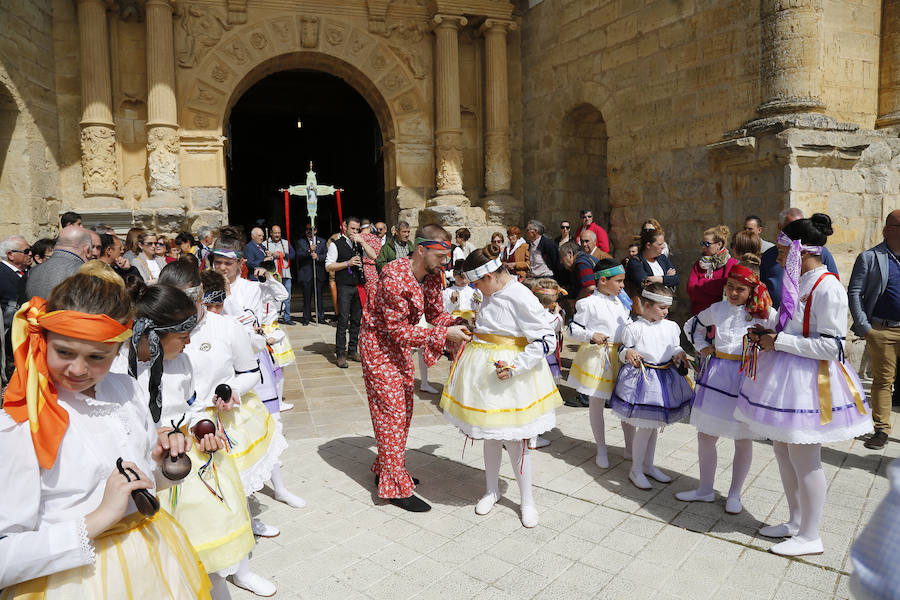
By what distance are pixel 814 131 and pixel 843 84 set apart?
3.72 feet

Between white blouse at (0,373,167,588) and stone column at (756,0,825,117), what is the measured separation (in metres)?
8.28

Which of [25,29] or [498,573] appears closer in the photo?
[498,573]

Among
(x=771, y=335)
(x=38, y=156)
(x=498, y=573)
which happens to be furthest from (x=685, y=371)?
(x=38, y=156)

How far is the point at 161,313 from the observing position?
7.51ft

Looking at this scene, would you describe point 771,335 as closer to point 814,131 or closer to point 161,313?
point 161,313

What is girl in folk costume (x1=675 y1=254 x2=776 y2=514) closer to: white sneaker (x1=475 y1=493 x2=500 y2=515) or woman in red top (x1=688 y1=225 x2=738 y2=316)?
white sneaker (x1=475 y1=493 x2=500 y2=515)

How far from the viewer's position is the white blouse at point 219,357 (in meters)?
2.80

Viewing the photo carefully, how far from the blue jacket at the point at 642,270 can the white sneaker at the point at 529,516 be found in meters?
3.46

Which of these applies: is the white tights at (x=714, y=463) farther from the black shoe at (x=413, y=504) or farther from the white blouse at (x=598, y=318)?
the black shoe at (x=413, y=504)

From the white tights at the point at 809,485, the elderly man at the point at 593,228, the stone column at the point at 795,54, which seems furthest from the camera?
the elderly man at the point at 593,228

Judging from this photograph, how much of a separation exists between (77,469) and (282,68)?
1199 centimetres

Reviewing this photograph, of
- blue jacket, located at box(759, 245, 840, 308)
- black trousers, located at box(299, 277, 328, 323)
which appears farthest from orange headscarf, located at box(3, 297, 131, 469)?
black trousers, located at box(299, 277, 328, 323)

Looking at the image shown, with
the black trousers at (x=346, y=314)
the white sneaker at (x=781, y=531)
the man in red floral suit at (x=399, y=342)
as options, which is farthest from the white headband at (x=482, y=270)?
the black trousers at (x=346, y=314)

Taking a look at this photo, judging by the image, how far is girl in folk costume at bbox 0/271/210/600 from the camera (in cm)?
143
